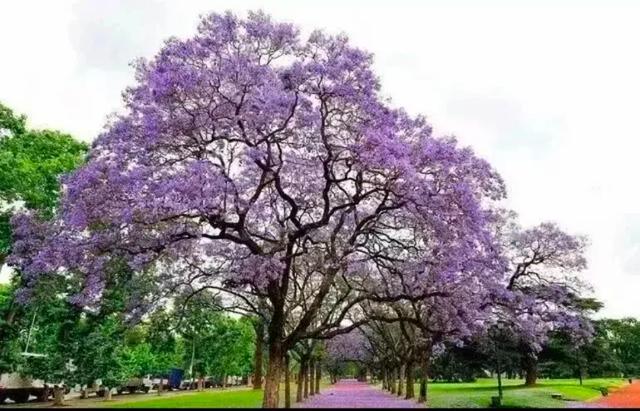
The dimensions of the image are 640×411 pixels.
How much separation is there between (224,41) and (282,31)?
1778 millimetres

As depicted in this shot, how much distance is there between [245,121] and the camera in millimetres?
19547

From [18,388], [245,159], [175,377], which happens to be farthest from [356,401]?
[175,377]

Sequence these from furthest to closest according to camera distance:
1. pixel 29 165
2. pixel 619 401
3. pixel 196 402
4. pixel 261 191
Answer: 1. pixel 619 401
2. pixel 196 402
3. pixel 29 165
4. pixel 261 191

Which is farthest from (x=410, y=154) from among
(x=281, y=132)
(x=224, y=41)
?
(x=224, y=41)

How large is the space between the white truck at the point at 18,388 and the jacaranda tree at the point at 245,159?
17701 mm

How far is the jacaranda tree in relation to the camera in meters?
18.9

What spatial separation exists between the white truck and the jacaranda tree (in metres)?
17.7

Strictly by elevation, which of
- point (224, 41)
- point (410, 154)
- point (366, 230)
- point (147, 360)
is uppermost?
point (224, 41)

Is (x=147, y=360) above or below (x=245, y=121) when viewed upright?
below

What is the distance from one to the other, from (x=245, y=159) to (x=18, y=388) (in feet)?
82.4

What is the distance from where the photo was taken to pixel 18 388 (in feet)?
123

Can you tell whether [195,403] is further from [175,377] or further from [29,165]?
[175,377]

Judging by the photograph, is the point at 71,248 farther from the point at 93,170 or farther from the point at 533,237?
the point at 533,237

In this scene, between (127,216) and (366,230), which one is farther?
(366,230)
